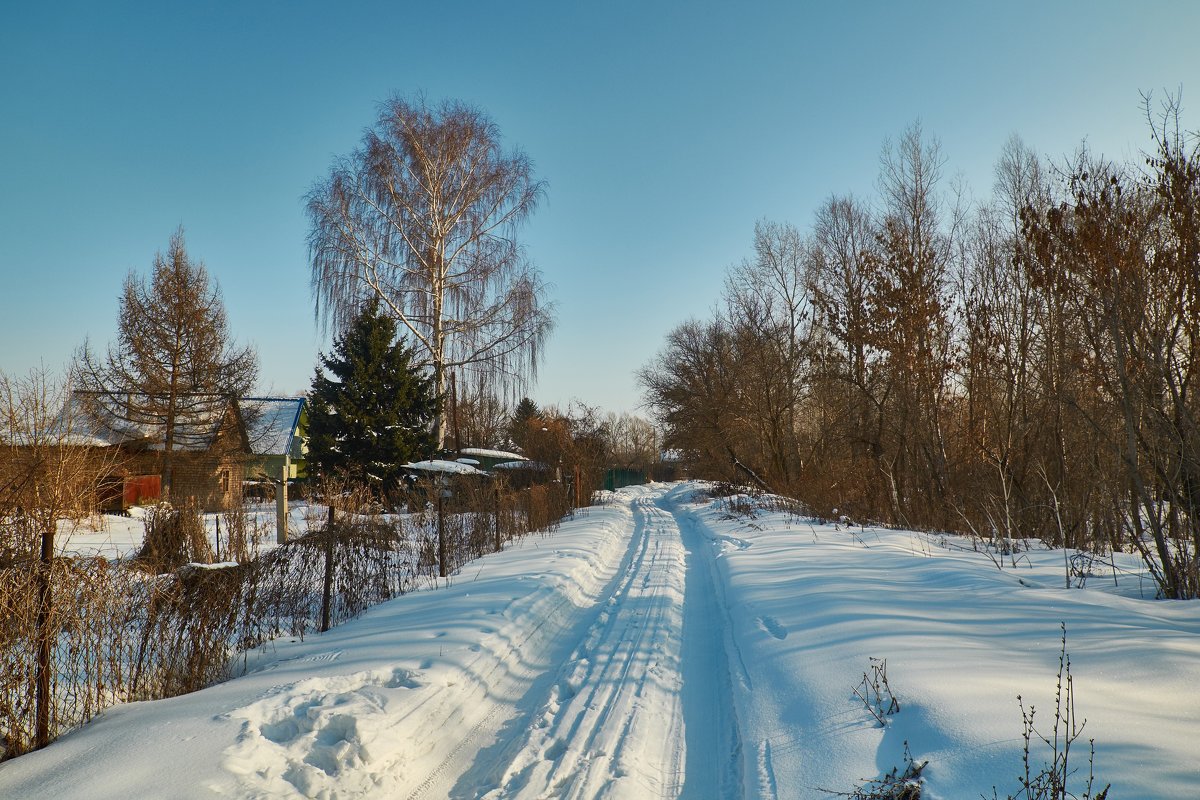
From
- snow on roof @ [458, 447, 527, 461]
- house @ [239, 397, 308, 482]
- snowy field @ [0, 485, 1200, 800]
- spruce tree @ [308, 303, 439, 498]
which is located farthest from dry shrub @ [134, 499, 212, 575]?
house @ [239, 397, 308, 482]

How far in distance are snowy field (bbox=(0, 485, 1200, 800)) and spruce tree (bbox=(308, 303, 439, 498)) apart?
16162 mm

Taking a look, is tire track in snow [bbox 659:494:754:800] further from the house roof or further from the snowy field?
the house roof

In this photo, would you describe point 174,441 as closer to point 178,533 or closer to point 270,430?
point 270,430

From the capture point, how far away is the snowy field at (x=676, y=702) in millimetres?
3473

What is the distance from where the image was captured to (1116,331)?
6.98 meters

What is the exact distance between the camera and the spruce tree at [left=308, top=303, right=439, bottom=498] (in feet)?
76.0

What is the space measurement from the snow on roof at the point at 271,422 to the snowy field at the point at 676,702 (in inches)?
1010

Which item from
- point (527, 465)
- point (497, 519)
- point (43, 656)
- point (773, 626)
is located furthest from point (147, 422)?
point (773, 626)

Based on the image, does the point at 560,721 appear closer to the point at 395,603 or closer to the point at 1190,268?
the point at 395,603

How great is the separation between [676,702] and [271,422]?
31381 millimetres

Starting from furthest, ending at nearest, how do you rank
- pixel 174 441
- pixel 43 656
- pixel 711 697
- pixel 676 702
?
pixel 174 441, pixel 711 697, pixel 676 702, pixel 43 656

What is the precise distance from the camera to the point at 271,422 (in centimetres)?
3161

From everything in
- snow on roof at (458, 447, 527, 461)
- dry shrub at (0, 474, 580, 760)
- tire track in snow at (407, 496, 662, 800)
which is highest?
snow on roof at (458, 447, 527, 461)

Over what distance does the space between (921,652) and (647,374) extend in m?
40.1
